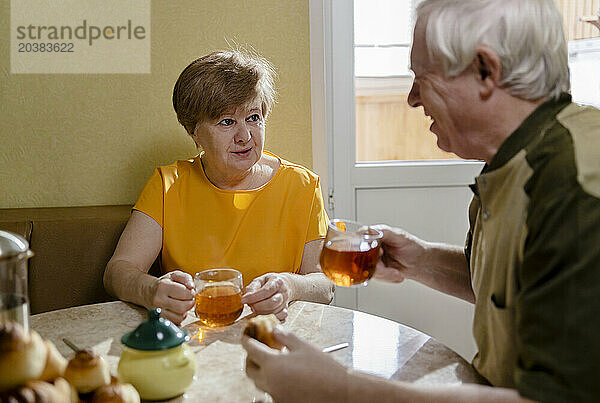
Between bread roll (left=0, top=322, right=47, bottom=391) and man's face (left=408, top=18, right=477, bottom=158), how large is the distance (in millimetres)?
833

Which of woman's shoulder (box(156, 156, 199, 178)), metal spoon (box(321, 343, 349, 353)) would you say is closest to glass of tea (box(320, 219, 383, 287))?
metal spoon (box(321, 343, 349, 353))

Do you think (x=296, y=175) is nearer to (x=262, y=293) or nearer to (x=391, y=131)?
(x=262, y=293)

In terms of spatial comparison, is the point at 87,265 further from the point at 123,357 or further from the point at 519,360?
the point at 519,360

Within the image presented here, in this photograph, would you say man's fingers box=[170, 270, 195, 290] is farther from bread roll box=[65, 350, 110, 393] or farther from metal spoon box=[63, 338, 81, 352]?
bread roll box=[65, 350, 110, 393]

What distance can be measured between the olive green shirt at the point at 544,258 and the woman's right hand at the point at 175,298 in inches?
26.4

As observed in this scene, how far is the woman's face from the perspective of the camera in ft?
6.41

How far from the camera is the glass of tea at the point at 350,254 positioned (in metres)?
1.36

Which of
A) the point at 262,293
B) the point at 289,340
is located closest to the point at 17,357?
→ the point at 289,340

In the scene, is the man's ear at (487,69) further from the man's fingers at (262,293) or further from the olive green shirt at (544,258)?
the man's fingers at (262,293)

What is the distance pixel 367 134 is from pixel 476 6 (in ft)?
5.50

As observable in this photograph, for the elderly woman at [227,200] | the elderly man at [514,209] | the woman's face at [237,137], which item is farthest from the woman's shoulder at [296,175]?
the elderly man at [514,209]

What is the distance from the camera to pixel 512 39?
1.12 meters

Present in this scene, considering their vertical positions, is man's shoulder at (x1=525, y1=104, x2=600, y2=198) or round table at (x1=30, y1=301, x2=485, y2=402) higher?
man's shoulder at (x1=525, y1=104, x2=600, y2=198)

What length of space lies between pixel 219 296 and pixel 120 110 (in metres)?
1.14
